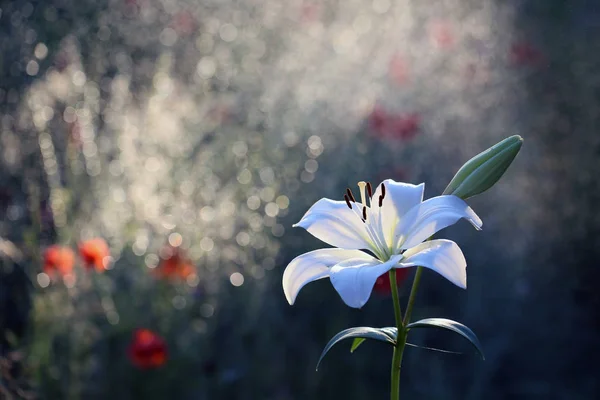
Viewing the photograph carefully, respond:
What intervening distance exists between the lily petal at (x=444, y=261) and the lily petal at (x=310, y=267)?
0.23 ft

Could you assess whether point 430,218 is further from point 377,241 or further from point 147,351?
point 147,351

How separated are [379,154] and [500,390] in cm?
70

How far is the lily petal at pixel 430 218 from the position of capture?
62 cm

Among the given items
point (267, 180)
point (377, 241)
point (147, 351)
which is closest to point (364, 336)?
point (377, 241)

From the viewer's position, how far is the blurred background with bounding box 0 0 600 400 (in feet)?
6.02

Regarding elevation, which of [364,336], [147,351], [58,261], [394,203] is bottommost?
[147,351]

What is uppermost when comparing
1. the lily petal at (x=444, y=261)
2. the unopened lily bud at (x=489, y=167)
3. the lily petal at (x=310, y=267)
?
→ the unopened lily bud at (x=489, y=167)

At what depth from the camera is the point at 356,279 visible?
60 centimetres

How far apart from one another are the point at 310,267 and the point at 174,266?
46.8 inches

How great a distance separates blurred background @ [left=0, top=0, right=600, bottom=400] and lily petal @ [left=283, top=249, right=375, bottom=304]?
1013 mm

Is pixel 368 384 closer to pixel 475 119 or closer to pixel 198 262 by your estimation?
pixel 198 262

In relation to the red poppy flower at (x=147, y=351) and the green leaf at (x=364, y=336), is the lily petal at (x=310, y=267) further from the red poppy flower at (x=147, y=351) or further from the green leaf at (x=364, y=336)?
the red poppy flower at (x=147, y=351)

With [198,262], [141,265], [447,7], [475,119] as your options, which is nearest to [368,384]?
[198,262]

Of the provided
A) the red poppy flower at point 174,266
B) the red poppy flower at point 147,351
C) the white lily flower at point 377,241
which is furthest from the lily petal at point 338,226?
the red poppy flower at point 174,266
